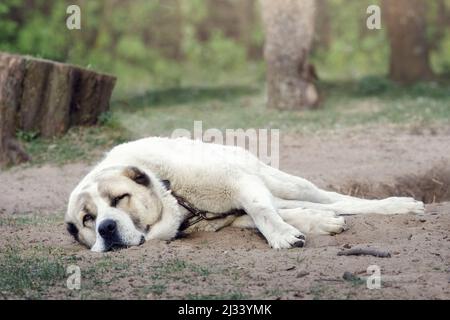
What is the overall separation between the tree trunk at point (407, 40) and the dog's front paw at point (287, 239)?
9.04 metres

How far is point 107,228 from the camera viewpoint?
475 centimetres

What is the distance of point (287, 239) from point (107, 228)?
103 cm

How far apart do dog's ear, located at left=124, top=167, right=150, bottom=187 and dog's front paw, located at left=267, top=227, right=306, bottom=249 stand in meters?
0.81

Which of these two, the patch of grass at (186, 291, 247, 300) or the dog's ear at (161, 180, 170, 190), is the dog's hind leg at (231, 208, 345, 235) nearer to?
the dog's ear at (161, 180, 170, 190)

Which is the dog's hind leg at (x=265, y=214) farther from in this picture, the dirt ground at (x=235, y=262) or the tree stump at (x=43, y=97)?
the tree stump at (x=43, y=97)

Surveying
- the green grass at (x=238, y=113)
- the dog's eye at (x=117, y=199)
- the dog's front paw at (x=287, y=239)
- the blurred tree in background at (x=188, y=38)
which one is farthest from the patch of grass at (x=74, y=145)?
the blurred tree in background at (x=188, y=38)

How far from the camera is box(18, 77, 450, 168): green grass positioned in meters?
8.95

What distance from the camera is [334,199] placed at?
6.15 metres

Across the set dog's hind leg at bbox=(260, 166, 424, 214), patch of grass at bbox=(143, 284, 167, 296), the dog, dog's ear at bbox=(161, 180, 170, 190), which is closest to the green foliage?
dog's hind leg at bbox=(260, 166, 424, 214)

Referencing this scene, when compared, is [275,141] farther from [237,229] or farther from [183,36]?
[183,36]

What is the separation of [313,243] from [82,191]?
140cm

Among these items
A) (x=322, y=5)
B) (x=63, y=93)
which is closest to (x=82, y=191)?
(x=63, y=93)

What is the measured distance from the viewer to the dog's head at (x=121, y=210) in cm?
482

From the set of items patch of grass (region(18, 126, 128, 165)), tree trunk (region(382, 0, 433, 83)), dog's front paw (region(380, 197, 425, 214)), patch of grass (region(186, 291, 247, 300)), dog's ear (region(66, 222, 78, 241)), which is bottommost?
patch of grass (region(18, 126, 128, 165))
